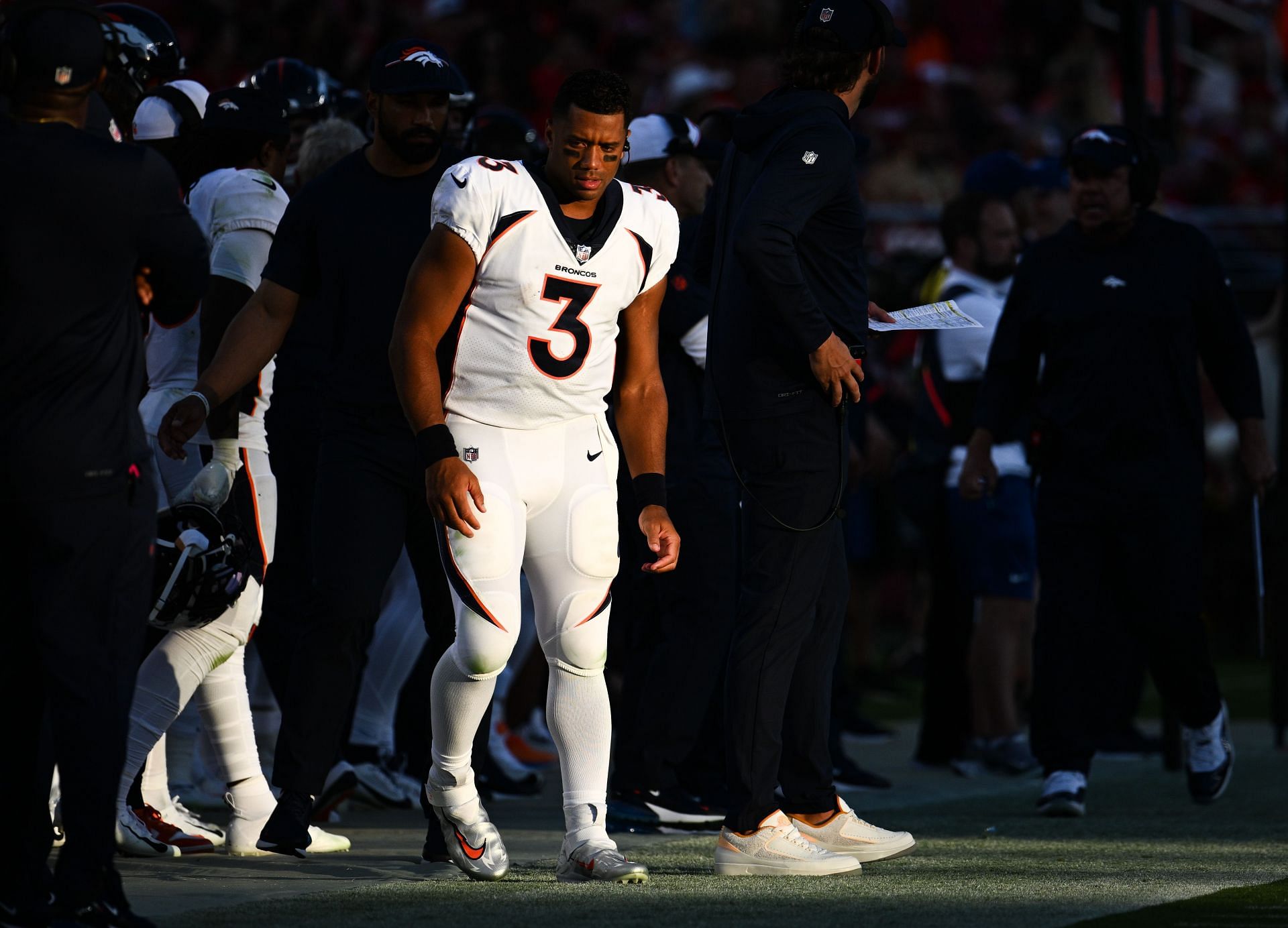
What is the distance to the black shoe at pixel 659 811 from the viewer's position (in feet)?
21.5

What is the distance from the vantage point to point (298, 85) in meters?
7.45

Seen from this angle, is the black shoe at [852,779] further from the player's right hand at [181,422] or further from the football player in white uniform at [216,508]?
the player's right hand at [181,422]

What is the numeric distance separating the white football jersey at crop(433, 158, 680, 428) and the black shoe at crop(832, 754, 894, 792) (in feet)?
10.7

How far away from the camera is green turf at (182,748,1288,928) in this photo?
4.60 m

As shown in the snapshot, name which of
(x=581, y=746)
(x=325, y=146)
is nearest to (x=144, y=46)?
(x=325, y=146)

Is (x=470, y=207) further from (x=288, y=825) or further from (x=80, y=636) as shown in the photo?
(x=288, y=825)

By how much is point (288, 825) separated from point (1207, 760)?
11.2 ft

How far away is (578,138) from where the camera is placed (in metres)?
4.98

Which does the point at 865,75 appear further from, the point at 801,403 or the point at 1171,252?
the point at 1171,252

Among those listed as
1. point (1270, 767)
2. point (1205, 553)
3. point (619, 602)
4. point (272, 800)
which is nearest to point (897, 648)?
point (1205, 553)

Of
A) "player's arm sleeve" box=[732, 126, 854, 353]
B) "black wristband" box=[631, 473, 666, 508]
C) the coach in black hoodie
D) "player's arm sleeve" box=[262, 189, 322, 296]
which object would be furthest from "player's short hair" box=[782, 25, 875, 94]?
"player's arm sleeve" box=[262, 189, 322, 296]

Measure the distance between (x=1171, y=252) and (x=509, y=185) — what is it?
3195 millimetres

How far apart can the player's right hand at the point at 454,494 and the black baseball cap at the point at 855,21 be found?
1.63 m

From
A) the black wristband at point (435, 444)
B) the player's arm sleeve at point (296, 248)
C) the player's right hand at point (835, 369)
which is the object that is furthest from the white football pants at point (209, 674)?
the player's right hand at point (835, 369)
